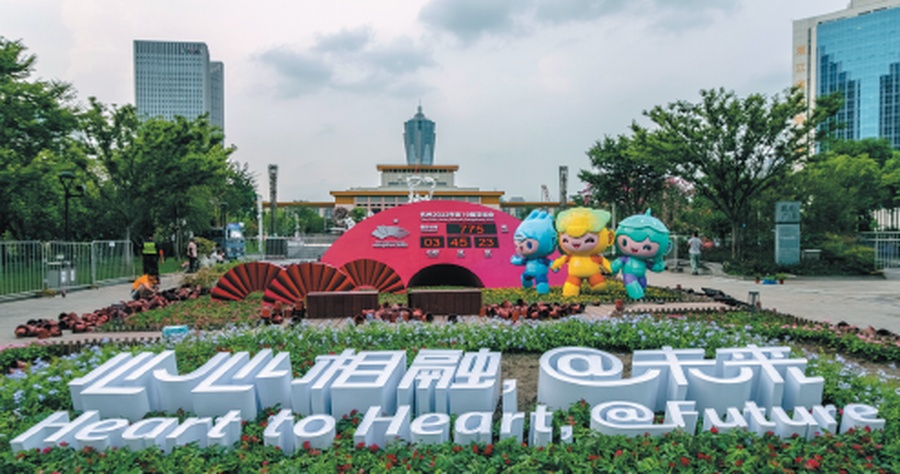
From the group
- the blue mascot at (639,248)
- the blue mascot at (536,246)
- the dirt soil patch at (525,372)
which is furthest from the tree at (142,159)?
the dirt soil patch at (525,372)

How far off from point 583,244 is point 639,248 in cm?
111

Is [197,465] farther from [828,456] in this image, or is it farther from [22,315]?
[22,315]

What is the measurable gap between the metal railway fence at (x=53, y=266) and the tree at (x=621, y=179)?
25140 mm

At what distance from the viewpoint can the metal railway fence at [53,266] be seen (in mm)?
15219

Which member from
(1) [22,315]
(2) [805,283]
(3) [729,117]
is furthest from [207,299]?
(3) [729,117]

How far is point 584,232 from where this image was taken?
12.3 metres

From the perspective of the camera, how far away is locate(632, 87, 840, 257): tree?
73.8 feet


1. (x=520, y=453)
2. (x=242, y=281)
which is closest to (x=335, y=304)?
(x=242, y=281)

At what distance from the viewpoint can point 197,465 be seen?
3891 mm

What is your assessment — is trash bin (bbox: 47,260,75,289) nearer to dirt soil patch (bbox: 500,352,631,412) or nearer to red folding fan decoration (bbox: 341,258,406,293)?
red folding fan decoration (bbox: 341,258,406,293)

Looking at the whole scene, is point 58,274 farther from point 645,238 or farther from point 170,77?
point 170,77

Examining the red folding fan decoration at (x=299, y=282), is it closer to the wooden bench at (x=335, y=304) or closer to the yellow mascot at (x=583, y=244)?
the wooden bench at (x=335, y=304)

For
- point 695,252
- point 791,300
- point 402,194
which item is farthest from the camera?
point 402,194

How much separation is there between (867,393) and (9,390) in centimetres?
723
